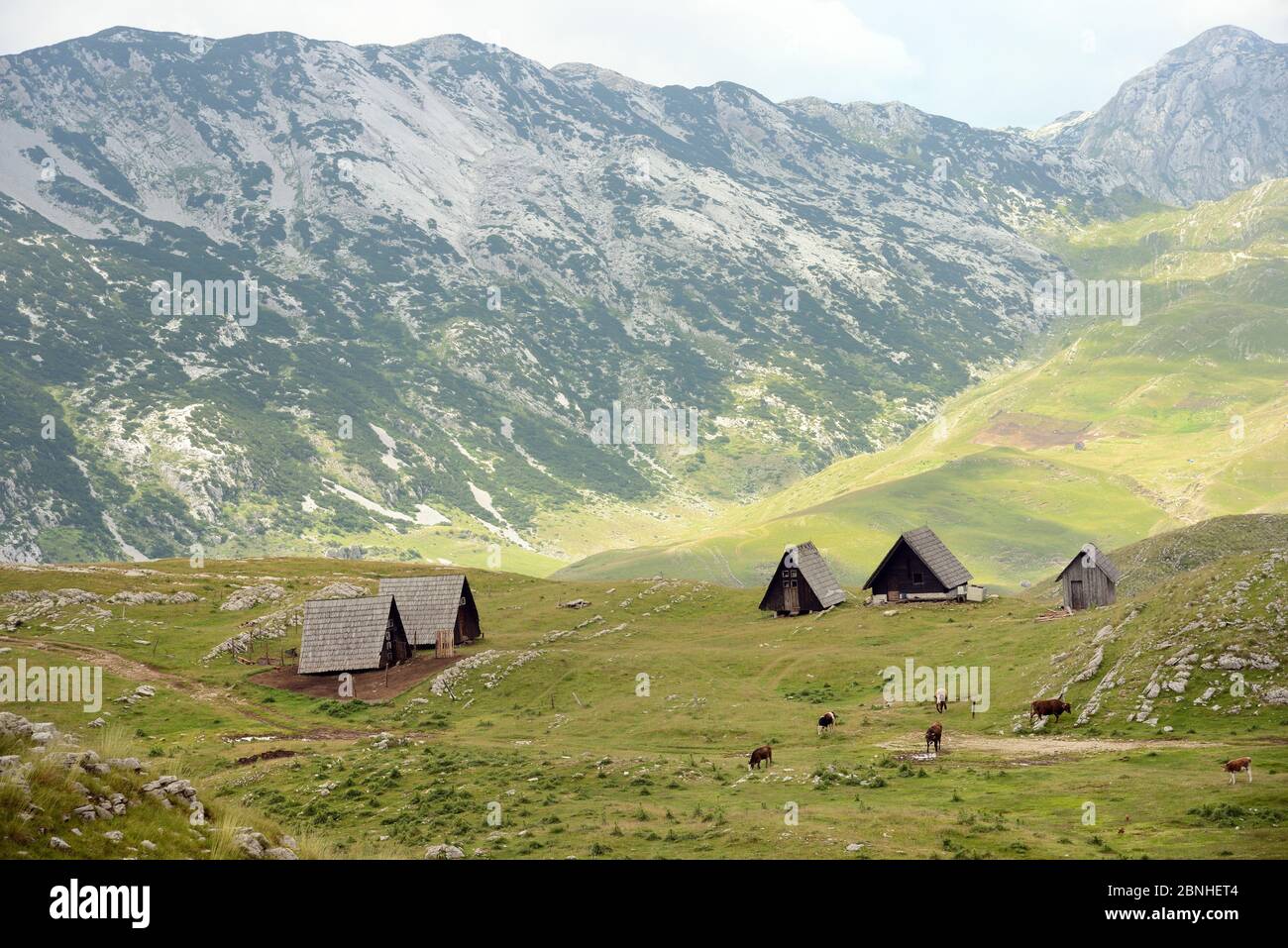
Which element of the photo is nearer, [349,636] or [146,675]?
[146,675]

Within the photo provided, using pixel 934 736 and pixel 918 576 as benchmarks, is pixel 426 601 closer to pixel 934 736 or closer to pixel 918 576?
pixel 918 576

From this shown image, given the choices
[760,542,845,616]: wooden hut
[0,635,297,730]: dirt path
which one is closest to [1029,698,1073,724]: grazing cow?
[760,542,845,616]: wooden hut

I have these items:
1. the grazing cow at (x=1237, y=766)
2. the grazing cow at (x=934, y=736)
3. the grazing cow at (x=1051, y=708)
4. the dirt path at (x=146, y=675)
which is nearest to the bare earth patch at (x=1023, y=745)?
the grazing cow at (x=934, y=736)

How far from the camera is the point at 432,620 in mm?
88750

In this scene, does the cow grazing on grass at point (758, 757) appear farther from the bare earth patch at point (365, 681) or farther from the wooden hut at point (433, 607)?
the wooden hut at point (433, 607)

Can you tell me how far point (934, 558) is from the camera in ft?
324

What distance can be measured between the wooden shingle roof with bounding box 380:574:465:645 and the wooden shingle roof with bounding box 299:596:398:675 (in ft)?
12.3

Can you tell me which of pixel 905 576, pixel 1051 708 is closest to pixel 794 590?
pixel 905 576

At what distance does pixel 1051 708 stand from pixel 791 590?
150ft

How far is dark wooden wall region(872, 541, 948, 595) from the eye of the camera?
321 ft

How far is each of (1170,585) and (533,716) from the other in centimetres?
3805

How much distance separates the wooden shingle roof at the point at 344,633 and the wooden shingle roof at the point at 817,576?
3604 cm
